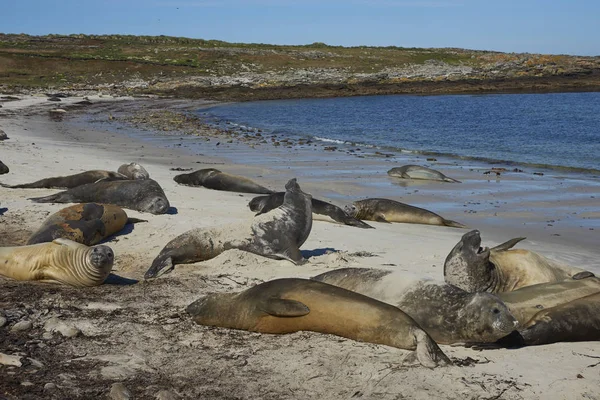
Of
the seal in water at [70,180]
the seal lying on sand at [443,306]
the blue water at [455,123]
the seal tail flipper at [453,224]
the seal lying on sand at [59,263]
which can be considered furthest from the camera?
the blue water at [455,123]

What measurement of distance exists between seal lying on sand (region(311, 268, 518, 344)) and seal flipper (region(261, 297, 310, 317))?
70 cm

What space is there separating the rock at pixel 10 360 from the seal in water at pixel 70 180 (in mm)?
7016

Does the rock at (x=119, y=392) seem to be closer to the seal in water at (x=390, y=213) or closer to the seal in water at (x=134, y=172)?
the seal in water at (x=390, y=213)

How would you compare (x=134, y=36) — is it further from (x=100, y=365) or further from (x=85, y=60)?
(x=100, y=365)

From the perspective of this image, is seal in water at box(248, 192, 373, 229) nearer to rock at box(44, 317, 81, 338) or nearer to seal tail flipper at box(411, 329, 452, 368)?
rock at box(44, 317, 81, 338)

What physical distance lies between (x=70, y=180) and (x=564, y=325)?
324 inches

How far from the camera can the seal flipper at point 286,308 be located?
4.98 m

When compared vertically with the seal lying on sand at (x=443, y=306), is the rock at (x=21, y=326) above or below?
below

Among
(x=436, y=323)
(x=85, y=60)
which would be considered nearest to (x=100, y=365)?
(x=436, y=323)

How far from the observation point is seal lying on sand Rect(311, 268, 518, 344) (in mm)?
4871

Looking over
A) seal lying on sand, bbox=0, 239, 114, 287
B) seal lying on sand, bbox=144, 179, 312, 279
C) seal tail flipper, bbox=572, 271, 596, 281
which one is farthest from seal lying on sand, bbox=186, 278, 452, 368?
A: seal tail flipper, bbox=572, 271, 596, 281

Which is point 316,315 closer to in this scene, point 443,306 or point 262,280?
point 443,306

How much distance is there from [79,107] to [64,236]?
2762 centimetres

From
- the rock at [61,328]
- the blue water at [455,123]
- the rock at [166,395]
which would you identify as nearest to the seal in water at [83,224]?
the rock at [61,328]
